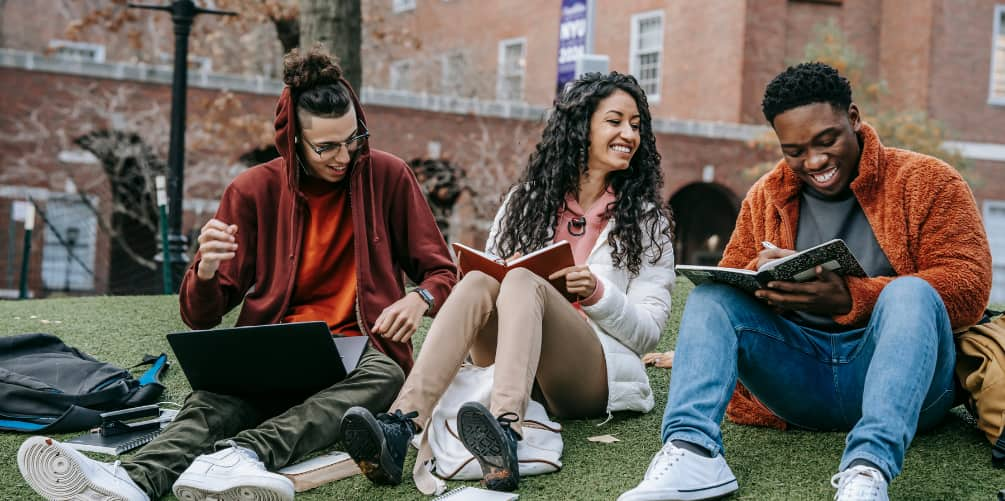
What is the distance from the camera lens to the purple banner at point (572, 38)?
878 cm

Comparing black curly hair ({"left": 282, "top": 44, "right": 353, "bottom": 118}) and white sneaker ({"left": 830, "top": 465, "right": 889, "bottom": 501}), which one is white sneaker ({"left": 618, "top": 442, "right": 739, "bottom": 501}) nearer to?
white sneaker ({"left": 830, "top": 465, "right": 889, "bottom": 501})

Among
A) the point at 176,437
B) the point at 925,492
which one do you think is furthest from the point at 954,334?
the point at 176,437

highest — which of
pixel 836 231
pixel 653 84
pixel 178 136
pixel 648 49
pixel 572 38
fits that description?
pixel 648 49

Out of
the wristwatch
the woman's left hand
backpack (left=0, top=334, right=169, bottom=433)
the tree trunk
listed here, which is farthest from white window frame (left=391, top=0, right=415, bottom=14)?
the woman's left hand

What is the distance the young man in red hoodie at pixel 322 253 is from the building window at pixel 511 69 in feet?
61.1

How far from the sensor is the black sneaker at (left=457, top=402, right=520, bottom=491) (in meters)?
2.95

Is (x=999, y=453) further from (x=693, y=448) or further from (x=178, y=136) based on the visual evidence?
(x=178, y=136)

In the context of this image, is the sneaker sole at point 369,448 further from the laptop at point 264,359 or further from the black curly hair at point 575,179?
the black curly hair at point 575,179

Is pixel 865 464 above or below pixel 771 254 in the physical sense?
below

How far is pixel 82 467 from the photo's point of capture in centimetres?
270

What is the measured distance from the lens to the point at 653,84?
23094 mm

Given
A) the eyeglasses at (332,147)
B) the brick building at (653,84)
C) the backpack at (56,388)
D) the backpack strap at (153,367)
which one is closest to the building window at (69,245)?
the brick building at (653,84)

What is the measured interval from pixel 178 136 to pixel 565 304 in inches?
250

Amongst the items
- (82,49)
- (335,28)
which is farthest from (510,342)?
(82,49)
